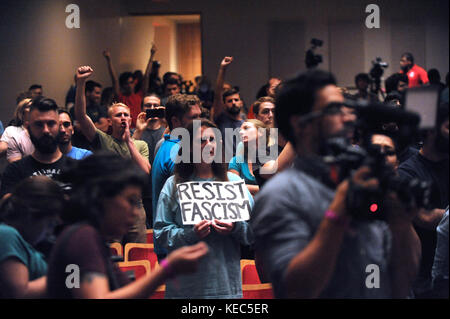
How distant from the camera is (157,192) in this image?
175 inches

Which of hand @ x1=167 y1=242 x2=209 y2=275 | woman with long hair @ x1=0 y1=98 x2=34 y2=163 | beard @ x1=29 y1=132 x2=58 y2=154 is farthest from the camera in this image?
woman with long hair @ x1=0 y1=98 x2=34 y2=163

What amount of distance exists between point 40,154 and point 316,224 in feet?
7.80

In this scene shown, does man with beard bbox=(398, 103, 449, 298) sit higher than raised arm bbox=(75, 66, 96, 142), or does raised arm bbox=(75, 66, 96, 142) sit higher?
raised arm bbox=(75, 66, 96, 142)

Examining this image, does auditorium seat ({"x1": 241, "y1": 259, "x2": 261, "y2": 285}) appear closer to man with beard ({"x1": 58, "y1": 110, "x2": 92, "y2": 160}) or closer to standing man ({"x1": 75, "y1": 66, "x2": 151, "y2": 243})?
standing man ({"x1": 75, "y1": 66, "x2": 151, "y2": 243})

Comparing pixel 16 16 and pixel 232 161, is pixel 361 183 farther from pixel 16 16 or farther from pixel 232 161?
pixel 16 16

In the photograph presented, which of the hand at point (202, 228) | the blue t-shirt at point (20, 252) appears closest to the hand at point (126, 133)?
the hand at point (202, 228)

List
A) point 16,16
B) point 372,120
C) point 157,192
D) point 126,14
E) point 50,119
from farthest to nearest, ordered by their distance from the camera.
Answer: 1. point 126,14
2. point 16,16
3. point 157,192
4. point 50,119
5. point 372,120

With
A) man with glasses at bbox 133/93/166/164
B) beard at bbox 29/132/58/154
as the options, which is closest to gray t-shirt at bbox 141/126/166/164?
man with glasses at bbox 133/93/166/164

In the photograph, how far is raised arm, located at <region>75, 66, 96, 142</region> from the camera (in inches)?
179

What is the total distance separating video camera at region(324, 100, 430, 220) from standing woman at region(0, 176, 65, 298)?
1141 mm

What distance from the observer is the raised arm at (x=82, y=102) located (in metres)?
4.54

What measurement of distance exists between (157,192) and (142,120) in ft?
5.11

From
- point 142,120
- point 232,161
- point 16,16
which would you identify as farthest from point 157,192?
point 16,16
